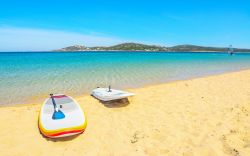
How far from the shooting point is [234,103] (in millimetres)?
9500

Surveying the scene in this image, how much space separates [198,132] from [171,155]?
5.46 feet

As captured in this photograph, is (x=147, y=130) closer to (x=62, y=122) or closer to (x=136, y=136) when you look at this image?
(x=136, y=136)

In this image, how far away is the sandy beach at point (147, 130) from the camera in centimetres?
569

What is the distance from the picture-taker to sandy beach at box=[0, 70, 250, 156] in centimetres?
569

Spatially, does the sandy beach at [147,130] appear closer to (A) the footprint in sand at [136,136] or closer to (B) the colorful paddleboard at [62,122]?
(A) the footprint in sand at [136,136]

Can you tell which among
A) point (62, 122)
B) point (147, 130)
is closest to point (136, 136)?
point (147, 130)

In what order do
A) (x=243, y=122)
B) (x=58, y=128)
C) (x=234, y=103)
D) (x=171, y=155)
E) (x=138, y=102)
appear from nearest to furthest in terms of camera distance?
(x=171, y=155) < (x=58, y=128) < (x=243, y=122) < (x=234, y=103) < (x=138, y=102)

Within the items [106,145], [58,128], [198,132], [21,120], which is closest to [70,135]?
[58,128]

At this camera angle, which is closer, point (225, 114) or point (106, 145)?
point (106, 145)

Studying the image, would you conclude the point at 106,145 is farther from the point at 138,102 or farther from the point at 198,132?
the point at 138,102

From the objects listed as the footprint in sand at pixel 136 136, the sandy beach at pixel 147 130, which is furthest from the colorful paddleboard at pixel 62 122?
the footprint in sand at pixel 136 136

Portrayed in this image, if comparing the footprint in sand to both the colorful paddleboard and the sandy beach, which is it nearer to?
the sandy beach

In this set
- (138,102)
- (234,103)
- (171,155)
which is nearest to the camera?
(171,155)

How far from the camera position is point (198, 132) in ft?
21.6
